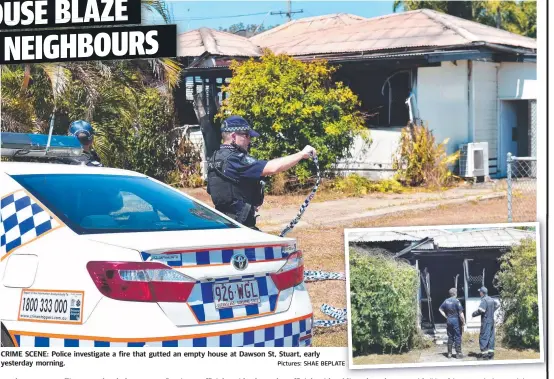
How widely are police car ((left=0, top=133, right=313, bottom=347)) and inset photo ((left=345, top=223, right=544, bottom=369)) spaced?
0.56m

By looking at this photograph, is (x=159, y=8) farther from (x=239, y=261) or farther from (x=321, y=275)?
(x=239, y=261)

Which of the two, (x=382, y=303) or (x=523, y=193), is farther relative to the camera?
(x=523, y=193)

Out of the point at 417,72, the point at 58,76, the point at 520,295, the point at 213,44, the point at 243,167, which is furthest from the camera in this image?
the point at 417,72

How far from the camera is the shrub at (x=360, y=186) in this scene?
7910mm

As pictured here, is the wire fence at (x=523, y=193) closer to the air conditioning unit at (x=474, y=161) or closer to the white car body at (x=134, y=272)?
the air conditioning unit at (x=474, y=161)

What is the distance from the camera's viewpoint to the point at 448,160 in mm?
9125

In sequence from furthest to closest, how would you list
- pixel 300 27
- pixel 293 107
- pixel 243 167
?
1. pixel 293 107
2. pixel 300 27
3. pixel 243 167

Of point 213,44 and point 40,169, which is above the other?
point 213,44

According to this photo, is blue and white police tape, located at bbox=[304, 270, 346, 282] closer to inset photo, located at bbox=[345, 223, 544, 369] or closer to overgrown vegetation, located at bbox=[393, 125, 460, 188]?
inset photo, located at bbox=[345, 223, 544, 369]

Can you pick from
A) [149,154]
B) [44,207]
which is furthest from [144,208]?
[149,154]

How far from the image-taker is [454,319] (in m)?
5.00

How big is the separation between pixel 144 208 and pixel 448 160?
197 inches

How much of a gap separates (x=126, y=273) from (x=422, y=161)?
5.37 meters
